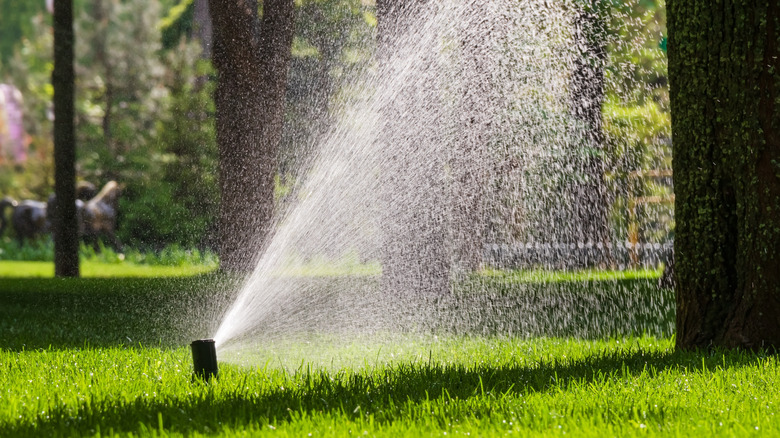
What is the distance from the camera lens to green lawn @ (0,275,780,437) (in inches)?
122

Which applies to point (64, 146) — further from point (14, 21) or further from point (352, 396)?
point (14, 21)

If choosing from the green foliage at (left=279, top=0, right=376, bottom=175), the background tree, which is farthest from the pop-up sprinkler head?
the green foliage at (left=279, top=0, right=376, bottom=175)

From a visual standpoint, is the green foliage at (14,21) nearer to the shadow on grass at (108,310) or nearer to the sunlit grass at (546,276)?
→ the shadow on grass at (108,310)

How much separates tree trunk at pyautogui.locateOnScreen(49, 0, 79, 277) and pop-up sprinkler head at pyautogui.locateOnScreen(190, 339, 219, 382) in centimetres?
887

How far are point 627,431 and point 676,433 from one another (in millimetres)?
153

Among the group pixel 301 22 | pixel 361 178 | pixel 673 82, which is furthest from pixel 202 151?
pixel 673 82

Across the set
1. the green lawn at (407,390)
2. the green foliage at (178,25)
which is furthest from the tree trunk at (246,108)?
the green foliage at (178,25)

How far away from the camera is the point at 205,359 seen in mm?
3820

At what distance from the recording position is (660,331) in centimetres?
611

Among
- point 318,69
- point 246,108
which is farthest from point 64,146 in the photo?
point 318,69

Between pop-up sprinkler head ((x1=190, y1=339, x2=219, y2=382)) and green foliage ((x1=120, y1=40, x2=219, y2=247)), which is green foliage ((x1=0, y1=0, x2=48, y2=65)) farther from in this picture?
pop-up sprinkler head ((x1=190, y1=339, x2=219, y2=382))

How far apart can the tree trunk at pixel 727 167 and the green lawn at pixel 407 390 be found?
28cm

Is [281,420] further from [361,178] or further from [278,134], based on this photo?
[278,134]

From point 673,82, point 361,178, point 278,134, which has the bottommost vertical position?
point 673,82
